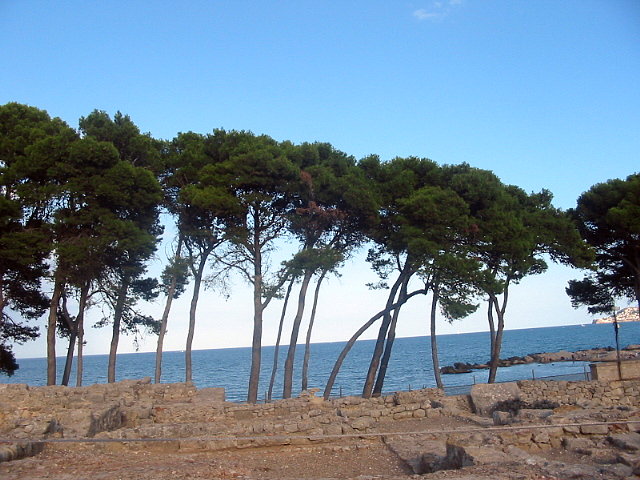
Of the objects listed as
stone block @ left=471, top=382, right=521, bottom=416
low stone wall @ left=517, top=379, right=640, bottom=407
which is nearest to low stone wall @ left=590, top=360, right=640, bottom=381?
low stone wall @ left=517, top=379, right=640, bottom=407

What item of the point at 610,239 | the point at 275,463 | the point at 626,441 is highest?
the point at 610,239

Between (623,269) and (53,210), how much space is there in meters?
22.6

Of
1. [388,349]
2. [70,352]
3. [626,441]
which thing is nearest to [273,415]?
[388,349]

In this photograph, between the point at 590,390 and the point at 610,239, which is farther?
the point at 610,239

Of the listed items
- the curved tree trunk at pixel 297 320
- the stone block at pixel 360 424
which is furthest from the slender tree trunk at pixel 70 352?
the stone block at pixel 360 424

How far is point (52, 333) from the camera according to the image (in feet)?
55.9

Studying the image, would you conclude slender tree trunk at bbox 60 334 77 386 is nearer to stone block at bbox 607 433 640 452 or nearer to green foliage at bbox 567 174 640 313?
stone block at bbox 607 433 640 452

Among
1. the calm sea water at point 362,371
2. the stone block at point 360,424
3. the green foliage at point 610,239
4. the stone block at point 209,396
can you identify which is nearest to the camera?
the stone block at point 360,424

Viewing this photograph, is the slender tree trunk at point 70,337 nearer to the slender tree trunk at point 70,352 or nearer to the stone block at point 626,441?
the slender tree trunk at point 70,352

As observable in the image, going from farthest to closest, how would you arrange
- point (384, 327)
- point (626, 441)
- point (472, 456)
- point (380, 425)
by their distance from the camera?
point (384, 327) → point (380, 425) → point (626, 441) → point (472, 456)

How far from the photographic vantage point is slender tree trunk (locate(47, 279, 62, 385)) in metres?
16.7

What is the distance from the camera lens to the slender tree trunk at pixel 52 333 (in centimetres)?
1669

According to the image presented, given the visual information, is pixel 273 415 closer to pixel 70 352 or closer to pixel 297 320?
pixel 297 320

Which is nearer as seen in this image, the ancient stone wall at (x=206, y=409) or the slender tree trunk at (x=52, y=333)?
the ancient stone wall at (x=206, y=409)
